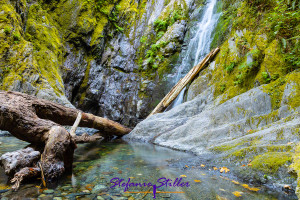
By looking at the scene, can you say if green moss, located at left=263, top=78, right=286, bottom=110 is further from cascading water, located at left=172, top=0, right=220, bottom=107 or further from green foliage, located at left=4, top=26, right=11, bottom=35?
green foliage, located at left=4, top=26, right=11, bottom=35

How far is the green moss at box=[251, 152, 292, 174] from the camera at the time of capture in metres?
2.70

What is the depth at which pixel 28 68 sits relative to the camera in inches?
373

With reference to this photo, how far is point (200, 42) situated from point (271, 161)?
35.1ft

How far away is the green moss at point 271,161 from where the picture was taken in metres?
2.70

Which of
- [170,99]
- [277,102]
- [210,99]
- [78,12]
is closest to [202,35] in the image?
[170,99]

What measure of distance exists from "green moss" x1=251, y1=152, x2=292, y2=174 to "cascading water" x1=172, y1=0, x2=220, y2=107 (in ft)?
26.2

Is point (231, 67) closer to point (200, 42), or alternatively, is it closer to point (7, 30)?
point (200, 42)

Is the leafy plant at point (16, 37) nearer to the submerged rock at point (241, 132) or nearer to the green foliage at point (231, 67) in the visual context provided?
the submerged rock at point (241, 132)

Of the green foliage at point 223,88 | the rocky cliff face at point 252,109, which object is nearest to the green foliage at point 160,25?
the rocky cliff face at point 252,109

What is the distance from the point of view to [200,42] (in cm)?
1224

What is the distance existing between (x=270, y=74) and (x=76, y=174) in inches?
226

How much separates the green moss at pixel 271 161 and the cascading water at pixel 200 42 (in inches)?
315

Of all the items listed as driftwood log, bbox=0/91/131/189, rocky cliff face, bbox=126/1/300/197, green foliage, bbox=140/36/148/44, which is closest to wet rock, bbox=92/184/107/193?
driftwood log, bbox=0/91/131/189

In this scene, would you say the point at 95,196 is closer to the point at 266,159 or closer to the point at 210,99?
the point at 266,159
